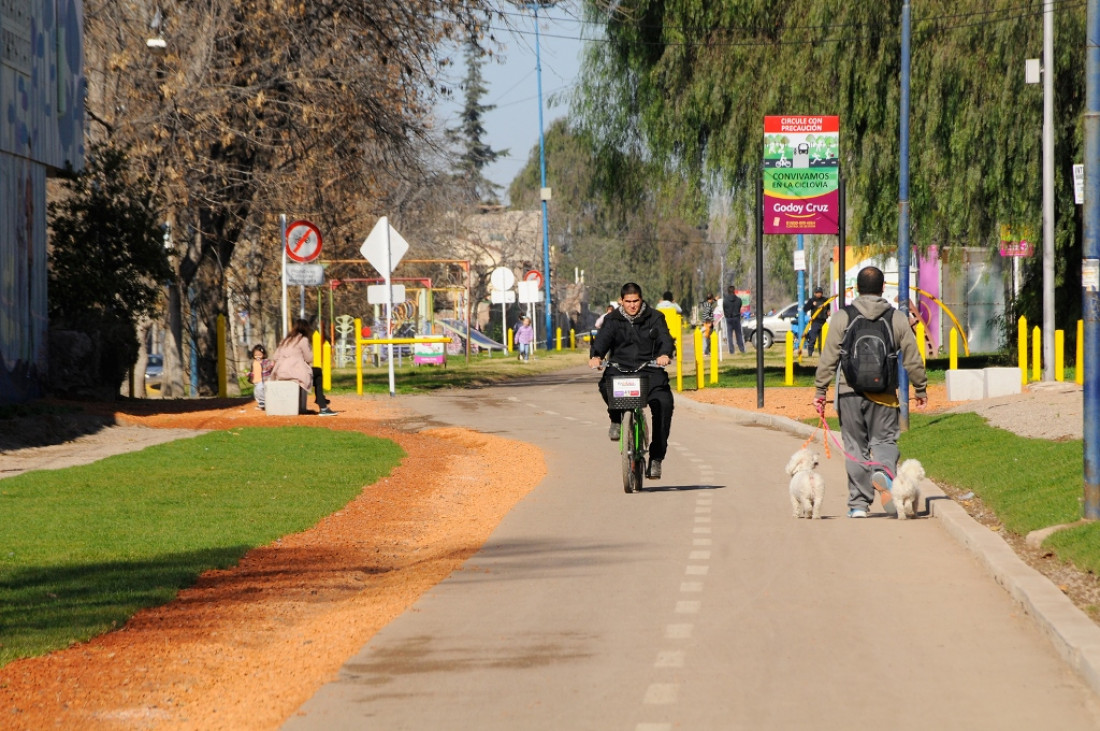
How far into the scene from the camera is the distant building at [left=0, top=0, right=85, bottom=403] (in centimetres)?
2152

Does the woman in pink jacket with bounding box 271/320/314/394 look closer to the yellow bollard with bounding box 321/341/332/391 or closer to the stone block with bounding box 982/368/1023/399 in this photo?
the yellow bollard with bounding box 321/341/332/391

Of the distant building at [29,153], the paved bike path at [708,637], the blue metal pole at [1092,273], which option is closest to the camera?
the paved bike path at [708,637]

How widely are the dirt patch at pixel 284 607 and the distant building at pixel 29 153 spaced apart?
4.12 metres

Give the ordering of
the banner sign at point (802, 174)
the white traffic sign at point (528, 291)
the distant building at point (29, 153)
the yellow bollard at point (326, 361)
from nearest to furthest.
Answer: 1. the distant building at point (29, 153)
2. the banner sign at point (802, 174)
3. the yellow bollard at point (326, 361)
4. the white traffic sign at point (528, 291)

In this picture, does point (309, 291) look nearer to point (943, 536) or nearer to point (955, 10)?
point (955, 10)

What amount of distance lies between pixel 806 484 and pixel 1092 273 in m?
2.63

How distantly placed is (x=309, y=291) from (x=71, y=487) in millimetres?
38938

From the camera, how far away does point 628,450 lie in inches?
548

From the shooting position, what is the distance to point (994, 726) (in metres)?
6.04

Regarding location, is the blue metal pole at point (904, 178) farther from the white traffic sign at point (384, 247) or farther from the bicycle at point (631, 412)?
the white traffic sign at point (384, 247)

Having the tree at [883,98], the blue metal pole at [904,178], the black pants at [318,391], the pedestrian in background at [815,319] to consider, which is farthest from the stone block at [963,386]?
the pedestrian in background at [815,319]

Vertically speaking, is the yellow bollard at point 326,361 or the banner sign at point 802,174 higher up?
the banner sign at point 802,174

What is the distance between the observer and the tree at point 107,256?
80.9 feet

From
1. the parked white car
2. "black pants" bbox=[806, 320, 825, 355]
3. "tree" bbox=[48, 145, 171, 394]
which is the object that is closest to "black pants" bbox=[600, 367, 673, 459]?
"tree" bbox=[48, 145, 171, 394]
